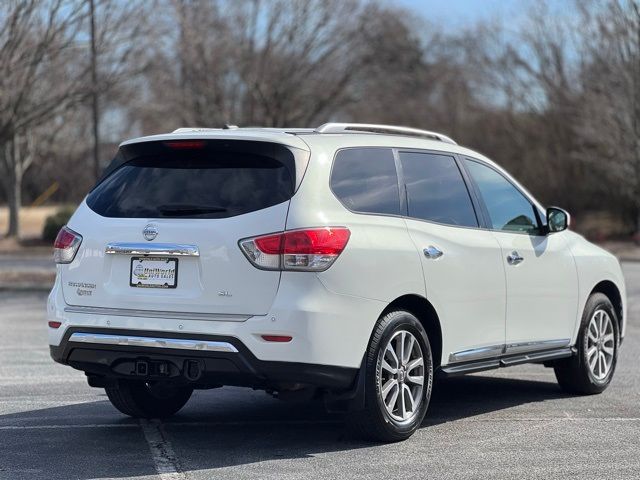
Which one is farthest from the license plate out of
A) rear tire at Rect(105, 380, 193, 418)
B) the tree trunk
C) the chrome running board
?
the tree trunk

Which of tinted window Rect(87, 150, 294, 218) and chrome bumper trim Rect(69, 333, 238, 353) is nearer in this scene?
chrome bumper trim Rect(69, 333, 238, 353)

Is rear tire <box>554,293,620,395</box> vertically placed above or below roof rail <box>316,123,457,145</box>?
below

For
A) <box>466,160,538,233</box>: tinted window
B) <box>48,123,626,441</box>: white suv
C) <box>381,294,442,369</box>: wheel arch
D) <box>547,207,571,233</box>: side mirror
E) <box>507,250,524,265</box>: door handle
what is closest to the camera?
<box>48,123,626,441</box>: white suv

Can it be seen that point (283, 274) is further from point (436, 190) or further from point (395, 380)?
point (436, 190)

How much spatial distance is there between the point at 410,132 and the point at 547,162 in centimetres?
3555

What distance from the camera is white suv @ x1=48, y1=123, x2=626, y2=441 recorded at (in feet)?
20.6

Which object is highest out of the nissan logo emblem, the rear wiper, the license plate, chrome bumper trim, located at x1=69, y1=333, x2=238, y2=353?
the rear wiper

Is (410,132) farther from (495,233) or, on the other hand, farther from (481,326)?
(481,326)

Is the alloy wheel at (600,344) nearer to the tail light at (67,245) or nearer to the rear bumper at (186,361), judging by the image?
the rear bumper at (186,361)

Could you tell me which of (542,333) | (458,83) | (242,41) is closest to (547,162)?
(458,83)

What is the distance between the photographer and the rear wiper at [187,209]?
21.4 feet

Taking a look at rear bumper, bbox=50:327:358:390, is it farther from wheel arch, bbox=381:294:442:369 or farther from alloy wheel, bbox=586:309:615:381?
alloy wheel, bbox=586:309:615:381

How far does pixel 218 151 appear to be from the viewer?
673 centimetres

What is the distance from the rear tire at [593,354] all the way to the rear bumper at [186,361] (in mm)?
2952
